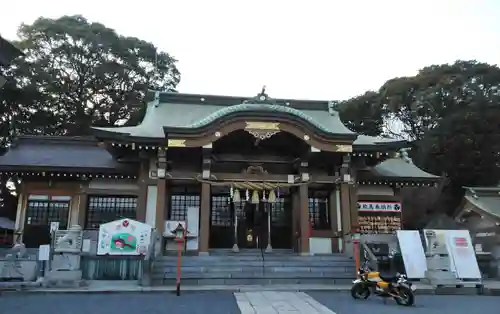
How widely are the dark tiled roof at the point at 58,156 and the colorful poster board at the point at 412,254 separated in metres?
11.4

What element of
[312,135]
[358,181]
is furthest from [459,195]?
[312,135]

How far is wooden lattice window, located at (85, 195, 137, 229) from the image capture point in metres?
16.1

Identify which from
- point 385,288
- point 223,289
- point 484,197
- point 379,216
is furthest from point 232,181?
point 484,197

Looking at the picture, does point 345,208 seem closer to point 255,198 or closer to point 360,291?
point 255,198

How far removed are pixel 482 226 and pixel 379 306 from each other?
51.3 ft

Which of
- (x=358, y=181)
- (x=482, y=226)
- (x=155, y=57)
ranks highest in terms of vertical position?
(x=155, y=57)

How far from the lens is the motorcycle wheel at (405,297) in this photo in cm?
848

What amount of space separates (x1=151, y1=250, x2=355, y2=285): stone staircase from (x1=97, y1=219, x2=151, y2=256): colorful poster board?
2.63ft

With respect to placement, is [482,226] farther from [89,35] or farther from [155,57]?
[89,35]

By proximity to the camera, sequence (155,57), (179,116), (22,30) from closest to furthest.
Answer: (179,116) < (22,30) < (155,57)

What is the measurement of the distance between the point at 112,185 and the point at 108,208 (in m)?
1.02

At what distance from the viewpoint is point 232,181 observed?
1548cm

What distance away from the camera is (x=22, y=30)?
32.6 m

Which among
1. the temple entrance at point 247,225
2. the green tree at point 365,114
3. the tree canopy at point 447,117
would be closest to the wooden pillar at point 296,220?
the temple entrance at point 247,225
